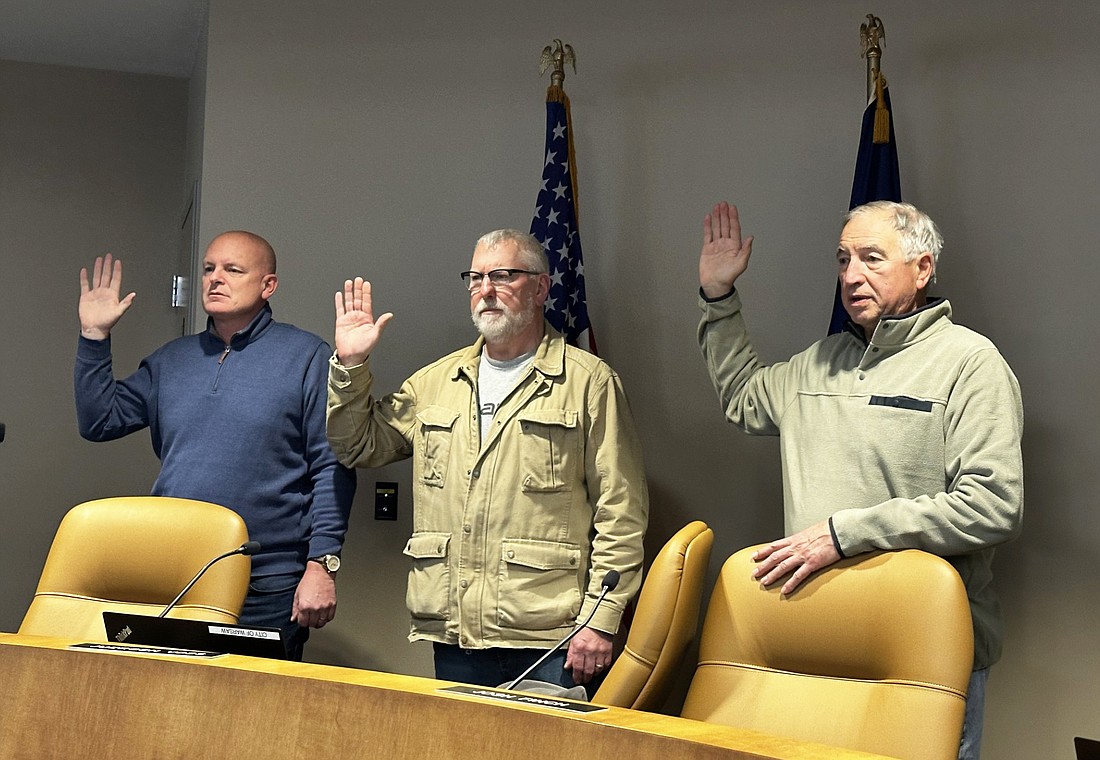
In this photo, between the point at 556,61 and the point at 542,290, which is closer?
the point at 542,290

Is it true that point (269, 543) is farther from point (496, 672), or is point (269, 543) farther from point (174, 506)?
point (496, 672)

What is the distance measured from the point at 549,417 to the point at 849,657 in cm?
105

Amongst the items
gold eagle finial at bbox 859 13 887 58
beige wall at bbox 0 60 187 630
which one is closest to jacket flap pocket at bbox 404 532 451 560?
gold eagle finial at bbox 859 13 887 58

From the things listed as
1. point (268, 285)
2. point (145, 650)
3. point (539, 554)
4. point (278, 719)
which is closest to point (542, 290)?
point (539, 554)

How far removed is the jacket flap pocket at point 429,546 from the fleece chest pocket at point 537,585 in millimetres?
145

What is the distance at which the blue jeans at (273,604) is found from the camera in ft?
9.62

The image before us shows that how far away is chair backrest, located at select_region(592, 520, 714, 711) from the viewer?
206cm

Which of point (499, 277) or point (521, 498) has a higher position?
point (499, 277)

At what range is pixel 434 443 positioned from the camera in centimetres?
285

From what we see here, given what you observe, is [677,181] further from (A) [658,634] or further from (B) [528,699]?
(B) [528,699]

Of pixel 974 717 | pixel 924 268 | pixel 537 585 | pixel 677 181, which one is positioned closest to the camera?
pixel 974 717

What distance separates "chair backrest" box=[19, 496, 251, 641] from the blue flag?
1655 mm

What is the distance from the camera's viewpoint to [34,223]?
473cm

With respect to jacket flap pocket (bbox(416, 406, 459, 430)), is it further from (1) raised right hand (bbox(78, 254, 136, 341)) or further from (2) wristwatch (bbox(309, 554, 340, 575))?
(1) raised right hand (bbox(78, 254, 136, 341))
